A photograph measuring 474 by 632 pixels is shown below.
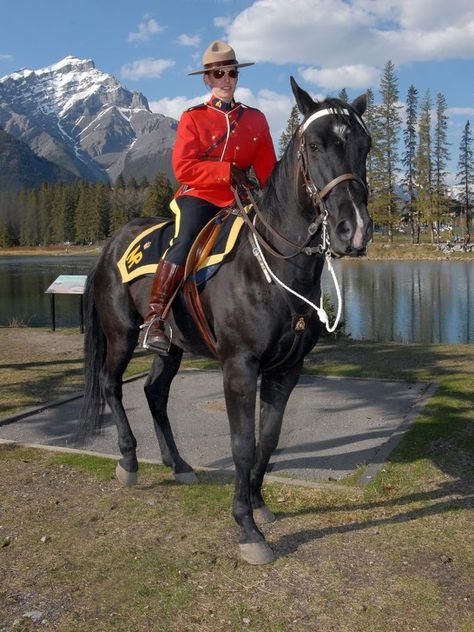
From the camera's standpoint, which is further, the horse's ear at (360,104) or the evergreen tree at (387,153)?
the evergreen tree at (387,153)

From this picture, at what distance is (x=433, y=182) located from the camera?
7175 cm

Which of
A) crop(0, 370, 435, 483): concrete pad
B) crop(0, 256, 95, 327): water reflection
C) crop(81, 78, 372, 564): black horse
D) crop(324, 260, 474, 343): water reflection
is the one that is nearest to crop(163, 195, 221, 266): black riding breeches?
crop(81, 78, 372, 564): black horse

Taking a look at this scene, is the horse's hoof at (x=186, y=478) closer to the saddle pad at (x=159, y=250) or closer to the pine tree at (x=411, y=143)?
the saddle pad at (x=159, y=250)

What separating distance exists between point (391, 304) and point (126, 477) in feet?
69.9

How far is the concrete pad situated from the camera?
6355mm

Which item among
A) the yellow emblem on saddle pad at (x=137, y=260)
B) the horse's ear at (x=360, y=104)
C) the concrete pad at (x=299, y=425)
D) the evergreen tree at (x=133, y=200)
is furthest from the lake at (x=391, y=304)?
the evergreen tree at (x=133, y=200)

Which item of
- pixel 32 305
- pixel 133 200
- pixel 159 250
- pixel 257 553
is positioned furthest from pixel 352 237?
pixel 133 200

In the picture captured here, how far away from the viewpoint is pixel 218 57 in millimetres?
4758

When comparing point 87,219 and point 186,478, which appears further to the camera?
point 87,219

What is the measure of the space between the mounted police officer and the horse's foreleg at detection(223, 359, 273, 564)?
884mm

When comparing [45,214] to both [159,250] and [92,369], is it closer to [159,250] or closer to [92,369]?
[92,369]

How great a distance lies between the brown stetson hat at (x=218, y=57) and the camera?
476cm

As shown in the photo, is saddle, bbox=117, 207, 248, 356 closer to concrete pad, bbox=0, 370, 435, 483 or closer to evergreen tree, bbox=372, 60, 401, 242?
concrete pad, bbox=0, 370, 435, 483

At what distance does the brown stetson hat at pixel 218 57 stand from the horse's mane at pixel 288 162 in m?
1.11
